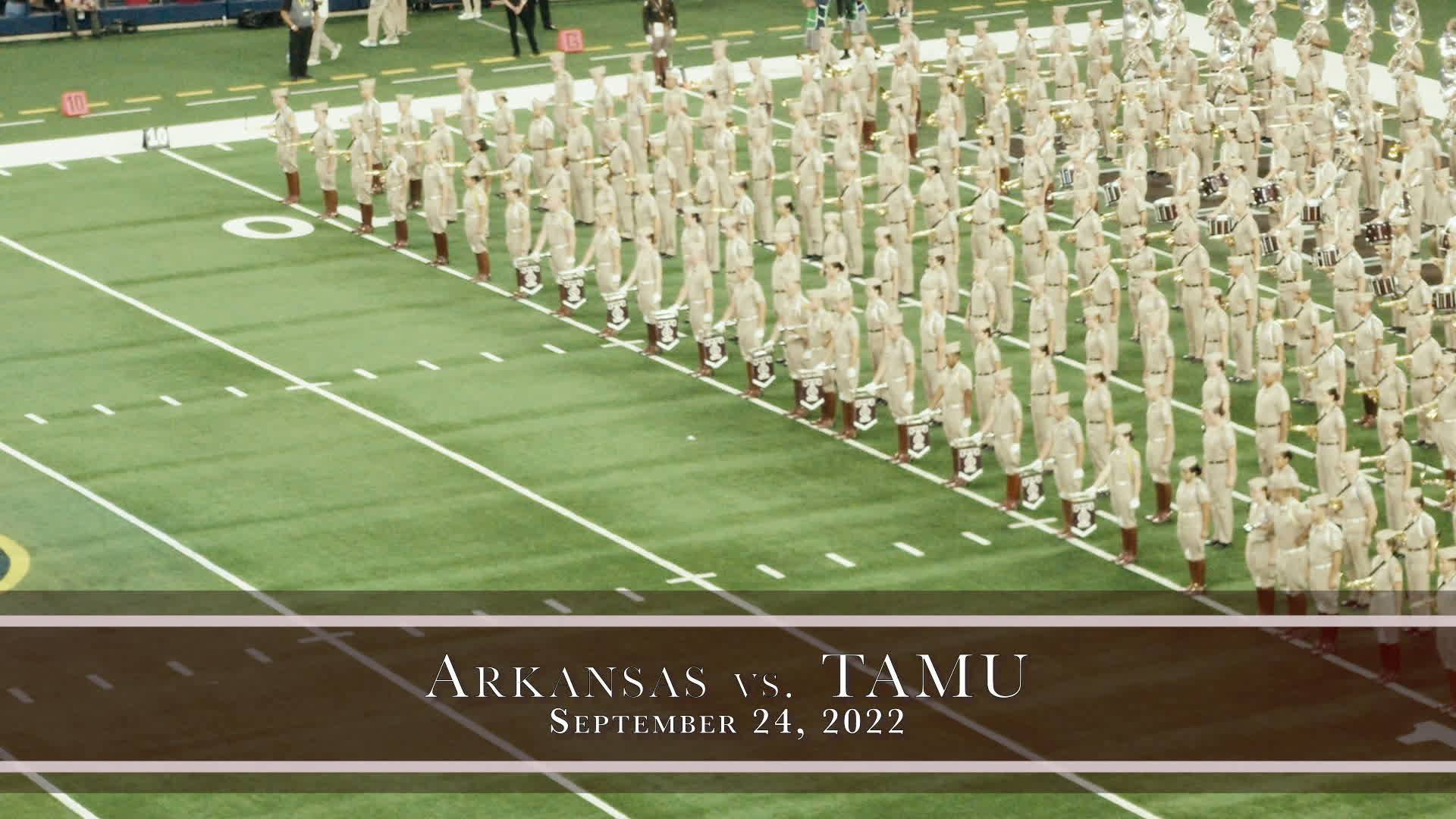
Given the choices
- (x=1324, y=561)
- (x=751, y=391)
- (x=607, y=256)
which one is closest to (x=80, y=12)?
(x=607, y=256)

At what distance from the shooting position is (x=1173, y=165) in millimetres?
38031

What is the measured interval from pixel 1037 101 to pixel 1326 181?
471cm

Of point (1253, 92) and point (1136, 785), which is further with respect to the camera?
point (1253, 92)

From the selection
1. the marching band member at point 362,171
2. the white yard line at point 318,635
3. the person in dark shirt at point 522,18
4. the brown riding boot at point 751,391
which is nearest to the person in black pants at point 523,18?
the person in dark shirt at point 522,18

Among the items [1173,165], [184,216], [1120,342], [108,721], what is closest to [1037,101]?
[1173,165]

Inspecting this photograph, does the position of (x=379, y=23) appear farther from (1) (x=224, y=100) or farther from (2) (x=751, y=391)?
(2) (x=751, y=391)

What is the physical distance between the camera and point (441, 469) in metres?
28.6

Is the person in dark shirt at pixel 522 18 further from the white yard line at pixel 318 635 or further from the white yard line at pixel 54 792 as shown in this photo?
the white yard line at pixel 54 792

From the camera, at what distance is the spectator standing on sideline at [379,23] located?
46125 mm

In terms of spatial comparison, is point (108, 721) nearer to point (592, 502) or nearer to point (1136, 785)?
point (592, 502)

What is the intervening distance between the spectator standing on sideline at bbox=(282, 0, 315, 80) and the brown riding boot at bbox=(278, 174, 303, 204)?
578 centimetres

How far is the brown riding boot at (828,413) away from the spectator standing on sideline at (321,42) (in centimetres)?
1738

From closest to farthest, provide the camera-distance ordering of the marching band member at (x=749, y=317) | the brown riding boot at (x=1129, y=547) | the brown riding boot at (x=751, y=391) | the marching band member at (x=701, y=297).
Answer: the brown riding boot at (x=1129, y=547) → the marching band member at (x=749, y=317) → the brown riding boot at (x=751, y=391) → the marching band member at (x=701, y=297)

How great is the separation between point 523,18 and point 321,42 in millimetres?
3239
